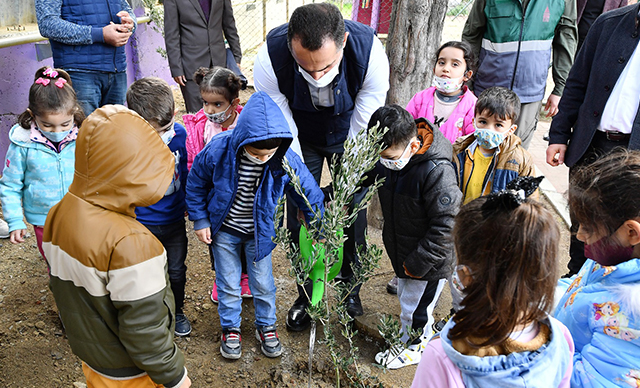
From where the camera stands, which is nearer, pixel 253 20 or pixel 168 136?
pixel 168 136

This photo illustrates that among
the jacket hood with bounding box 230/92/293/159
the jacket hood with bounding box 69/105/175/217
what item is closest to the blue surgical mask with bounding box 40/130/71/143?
the jacket hood with bounding box 230/92/293/159

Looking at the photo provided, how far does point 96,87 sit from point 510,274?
387 cm

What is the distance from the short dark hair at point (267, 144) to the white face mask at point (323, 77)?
0.50 meters

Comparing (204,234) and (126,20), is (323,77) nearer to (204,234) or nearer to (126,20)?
(204,234)

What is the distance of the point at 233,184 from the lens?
99.4 inches

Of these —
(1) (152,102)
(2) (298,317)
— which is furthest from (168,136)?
(2) (298,317)

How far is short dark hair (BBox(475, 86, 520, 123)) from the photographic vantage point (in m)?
2.69

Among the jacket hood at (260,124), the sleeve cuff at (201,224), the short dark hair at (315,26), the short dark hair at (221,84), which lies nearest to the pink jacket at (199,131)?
the short dark hair at (221,84)

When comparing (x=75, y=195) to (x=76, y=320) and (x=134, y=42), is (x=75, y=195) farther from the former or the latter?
(x=134, y=42)

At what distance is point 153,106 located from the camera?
266 cm

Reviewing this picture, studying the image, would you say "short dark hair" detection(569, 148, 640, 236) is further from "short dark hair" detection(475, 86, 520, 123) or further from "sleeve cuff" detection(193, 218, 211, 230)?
"sleeve cuff" detection(193, 218, 211, 230)

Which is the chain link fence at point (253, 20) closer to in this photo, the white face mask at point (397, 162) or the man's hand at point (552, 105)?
the man's hand at point (552, 105)

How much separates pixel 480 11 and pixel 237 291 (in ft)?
9.38

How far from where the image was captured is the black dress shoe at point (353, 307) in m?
3.13
